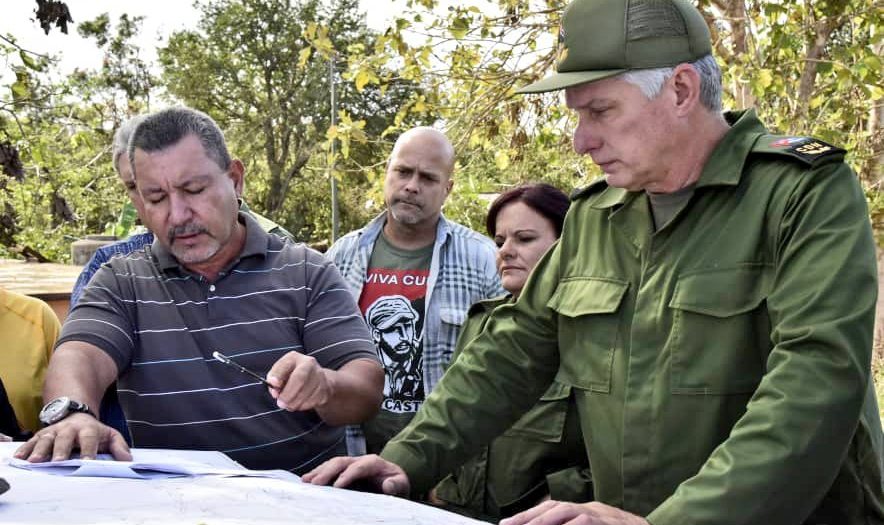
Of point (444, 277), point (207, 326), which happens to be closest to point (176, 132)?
point (207, 326)

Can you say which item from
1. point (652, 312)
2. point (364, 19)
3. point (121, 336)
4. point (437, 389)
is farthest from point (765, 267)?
point (364, 19)

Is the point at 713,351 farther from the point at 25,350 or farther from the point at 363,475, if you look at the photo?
the point at 25,350

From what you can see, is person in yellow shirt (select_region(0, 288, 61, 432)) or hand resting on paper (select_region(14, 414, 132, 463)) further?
person in yellow shirt (select_region(0, 288, 61, 432))

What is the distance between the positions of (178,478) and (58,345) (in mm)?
864

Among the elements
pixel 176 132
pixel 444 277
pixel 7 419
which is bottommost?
pixel 444 277

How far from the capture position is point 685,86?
6.91ft

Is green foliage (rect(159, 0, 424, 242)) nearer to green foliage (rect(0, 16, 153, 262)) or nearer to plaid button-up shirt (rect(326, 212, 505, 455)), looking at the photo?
green foliage (rect(0, 16, 153, 262))

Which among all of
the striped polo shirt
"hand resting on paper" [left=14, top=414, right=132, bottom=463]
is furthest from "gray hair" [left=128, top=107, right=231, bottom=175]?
"hand resting on paper" [left=14, top=414, right=132, bottom=463]

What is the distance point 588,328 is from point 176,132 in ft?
4.18

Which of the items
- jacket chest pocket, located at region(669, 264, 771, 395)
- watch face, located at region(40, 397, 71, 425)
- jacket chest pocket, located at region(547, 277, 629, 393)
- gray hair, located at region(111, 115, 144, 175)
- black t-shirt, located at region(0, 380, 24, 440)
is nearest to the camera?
jacket chest pocket, located at region(669, 264, 771, 395)

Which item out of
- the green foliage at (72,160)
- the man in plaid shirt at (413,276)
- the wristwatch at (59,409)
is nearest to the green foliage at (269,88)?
the green foliage at (72,160)

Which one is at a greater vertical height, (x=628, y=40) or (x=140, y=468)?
(x=628, y=40)

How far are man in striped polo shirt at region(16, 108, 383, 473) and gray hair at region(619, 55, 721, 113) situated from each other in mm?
999

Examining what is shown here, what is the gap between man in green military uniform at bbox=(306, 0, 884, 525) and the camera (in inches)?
68.1
